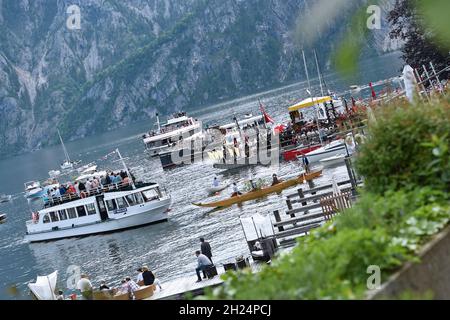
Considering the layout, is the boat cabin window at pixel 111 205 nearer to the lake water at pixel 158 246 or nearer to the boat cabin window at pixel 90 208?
the boat cabin window at pixel 90 208

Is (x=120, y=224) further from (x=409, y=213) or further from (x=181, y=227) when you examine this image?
(x=409, y=213)

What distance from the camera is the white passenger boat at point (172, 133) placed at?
412 ft

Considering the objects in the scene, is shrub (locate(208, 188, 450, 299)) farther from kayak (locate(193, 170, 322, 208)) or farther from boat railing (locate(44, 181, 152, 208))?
boat railing (locate(44, 181, 152, 208))

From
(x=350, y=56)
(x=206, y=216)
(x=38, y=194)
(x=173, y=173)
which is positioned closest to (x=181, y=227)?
(x=206, y=216)

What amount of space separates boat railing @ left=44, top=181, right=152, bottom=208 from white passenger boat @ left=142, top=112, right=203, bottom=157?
52.6 metres

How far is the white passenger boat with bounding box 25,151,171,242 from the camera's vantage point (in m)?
62.8

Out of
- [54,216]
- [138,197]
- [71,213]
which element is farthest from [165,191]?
[54,216]

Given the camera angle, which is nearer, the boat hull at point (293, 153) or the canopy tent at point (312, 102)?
the boat hull at point (293, 153)

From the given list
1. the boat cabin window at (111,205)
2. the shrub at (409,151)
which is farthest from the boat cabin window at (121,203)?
the shrub at (409,151)

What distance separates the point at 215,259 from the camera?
38.7m

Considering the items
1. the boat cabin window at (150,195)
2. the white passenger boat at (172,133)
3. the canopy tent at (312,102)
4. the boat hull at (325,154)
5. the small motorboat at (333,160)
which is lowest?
the small motorboat at (333,160)

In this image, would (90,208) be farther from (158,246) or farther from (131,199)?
(158,246)

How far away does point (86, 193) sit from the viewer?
66.4 metres

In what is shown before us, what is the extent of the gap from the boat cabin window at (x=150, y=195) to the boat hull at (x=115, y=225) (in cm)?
117
